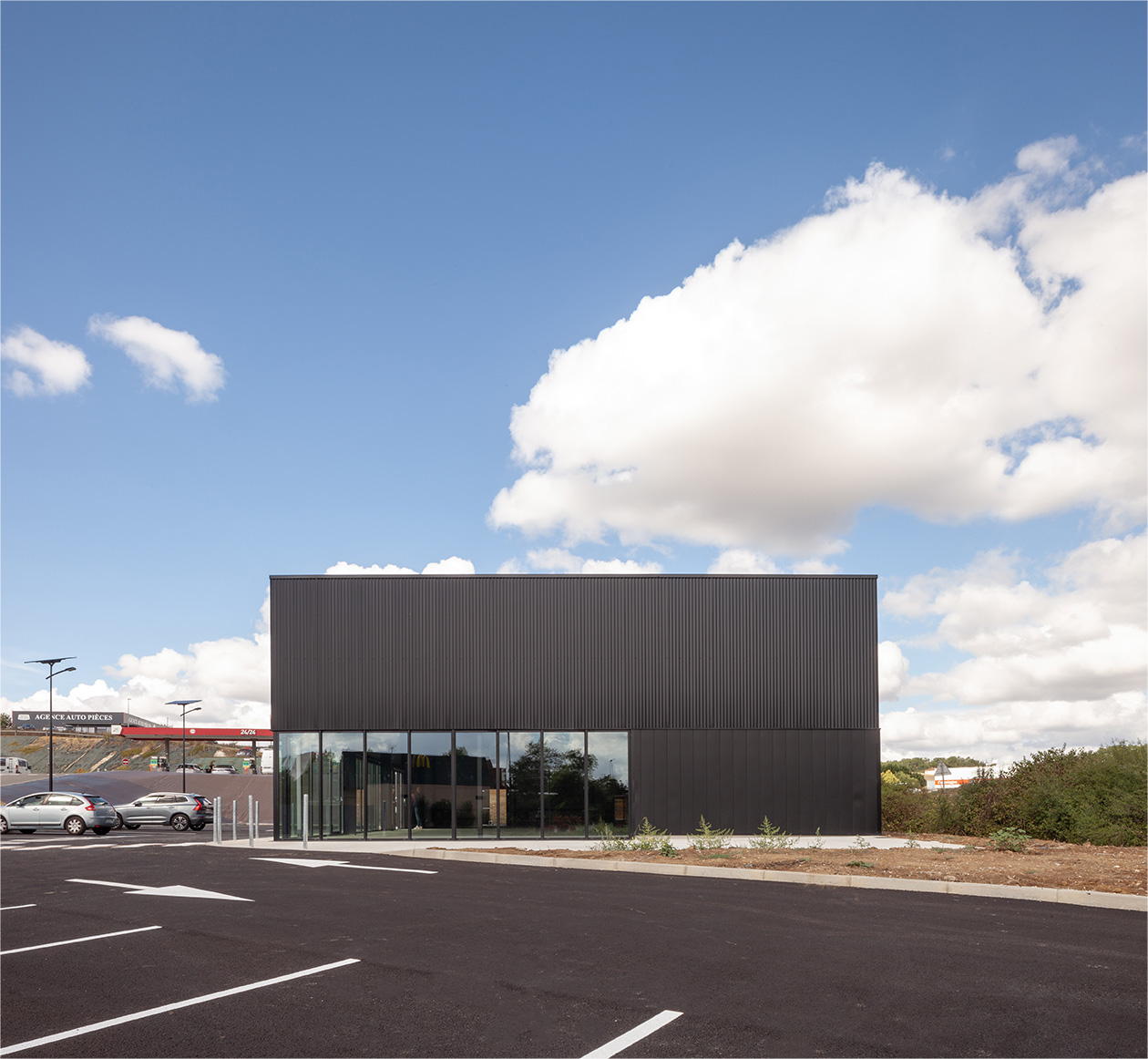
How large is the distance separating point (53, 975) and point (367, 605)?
57.3 ft

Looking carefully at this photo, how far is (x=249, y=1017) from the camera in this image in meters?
6.85

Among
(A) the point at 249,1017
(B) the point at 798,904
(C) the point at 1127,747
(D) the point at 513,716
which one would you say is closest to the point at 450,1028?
(A) the point at 249,1017

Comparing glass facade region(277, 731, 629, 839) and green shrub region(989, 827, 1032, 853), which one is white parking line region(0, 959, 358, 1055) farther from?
glass facade region(277, 731, 629, 839)

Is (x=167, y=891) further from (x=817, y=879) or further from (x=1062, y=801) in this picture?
(x=1062, y=801)

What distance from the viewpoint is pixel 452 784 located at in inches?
980

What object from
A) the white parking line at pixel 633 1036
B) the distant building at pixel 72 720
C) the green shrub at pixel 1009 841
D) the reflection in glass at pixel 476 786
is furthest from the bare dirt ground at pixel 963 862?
the distant building at pixel 72 720

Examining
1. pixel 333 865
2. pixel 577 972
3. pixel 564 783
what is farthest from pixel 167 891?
pixel 564 783

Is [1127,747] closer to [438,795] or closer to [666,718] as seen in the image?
[666,718]

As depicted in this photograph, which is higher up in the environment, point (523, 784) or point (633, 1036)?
point (633, 1036)

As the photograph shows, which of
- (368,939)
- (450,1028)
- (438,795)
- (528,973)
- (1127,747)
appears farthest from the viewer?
(438,795)

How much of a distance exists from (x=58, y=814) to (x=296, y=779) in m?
12.2

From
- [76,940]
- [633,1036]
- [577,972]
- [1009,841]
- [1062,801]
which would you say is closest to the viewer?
[633,1036]

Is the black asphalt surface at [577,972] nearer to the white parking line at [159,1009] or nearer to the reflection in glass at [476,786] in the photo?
the white parking line at [159,1009]

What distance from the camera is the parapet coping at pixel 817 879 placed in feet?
41.4
